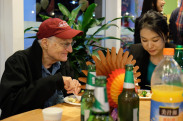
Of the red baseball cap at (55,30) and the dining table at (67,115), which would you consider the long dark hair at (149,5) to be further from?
the dining table at (67,115)

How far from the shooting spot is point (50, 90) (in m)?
1.58

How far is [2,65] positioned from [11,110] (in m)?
1.00

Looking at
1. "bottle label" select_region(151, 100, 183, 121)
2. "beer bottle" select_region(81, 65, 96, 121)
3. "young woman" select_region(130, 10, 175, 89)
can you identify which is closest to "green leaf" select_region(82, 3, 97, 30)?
"young woman" select_region(130, 10, 175, 89)

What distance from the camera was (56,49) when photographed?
1.85 metres

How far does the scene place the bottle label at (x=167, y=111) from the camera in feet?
2.62

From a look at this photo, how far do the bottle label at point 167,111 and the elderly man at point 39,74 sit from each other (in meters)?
0.84

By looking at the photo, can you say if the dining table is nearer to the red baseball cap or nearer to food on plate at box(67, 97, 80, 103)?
food on plate at box(67, 97, 80, 103)

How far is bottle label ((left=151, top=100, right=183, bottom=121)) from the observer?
799 mm

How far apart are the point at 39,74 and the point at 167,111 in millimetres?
1126

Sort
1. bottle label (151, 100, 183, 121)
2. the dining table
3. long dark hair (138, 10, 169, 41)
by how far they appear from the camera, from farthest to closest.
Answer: long dark hair (138, 10, 169, 41) → the dining table → bottle label (151, 100, 183, 121)

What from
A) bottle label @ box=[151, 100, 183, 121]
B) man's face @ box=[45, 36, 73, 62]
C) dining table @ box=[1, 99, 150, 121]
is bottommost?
dining table @ box=[1, 99, 150, 121]

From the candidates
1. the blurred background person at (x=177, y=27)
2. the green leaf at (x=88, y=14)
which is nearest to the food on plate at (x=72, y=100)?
the green leaf at (x=88, y=14)

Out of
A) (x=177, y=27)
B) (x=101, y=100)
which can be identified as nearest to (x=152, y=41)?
(x=177, y=27)

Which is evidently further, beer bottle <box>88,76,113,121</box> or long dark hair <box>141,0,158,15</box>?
long dark hair <box>141,0,158,15</box>
